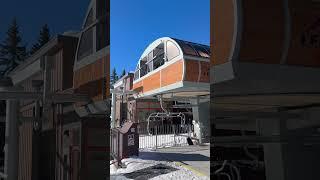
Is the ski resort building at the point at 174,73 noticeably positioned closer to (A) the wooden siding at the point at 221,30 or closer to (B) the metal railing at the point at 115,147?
(B) the metal railing at the point at 115,147

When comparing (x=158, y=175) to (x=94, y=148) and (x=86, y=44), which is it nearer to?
(x=94, y=148)

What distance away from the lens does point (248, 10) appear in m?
1.17

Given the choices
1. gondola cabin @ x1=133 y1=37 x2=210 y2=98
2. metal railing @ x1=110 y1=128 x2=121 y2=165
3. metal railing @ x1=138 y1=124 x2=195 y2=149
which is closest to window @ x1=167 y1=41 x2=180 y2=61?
gondola cabin @ x1=133 y1=37 x2=210 y2=98

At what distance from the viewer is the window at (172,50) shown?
24.9 ft

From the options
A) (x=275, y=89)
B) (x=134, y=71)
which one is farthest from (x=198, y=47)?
(x=275, y=89)

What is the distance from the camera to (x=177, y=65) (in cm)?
770

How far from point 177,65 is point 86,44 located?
6.53 m

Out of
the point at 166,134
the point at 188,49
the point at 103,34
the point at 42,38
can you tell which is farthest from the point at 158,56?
the point at 42,38

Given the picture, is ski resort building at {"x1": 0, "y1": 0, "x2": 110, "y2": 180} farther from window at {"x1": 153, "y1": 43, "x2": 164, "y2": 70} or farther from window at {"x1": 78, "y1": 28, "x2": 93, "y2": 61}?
window at {"x1": 153, "y1": 43, "x2": 164, "y2": 70}

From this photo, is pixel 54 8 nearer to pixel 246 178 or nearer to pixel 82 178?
pixel 82 178

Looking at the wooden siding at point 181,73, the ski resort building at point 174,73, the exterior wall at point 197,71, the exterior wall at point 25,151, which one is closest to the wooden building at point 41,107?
the exterior wall at point 25,151

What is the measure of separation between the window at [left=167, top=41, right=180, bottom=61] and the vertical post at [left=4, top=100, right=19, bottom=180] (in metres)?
6.62

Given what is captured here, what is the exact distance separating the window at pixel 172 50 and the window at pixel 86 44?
20.9 feet

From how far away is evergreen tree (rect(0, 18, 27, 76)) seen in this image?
1.00 m
